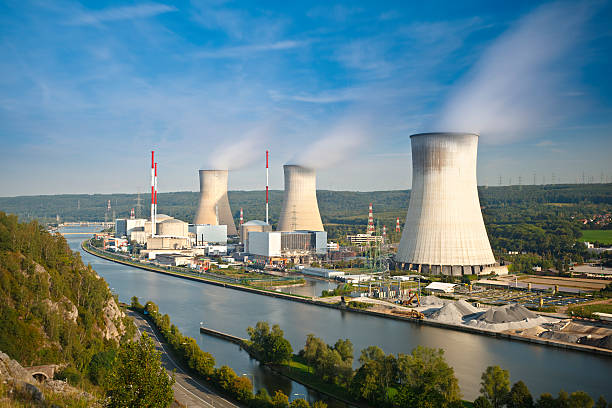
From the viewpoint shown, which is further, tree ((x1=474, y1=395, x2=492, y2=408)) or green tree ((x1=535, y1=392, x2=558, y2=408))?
tree ((x1=474, y1=395, x2=492, y2=408))

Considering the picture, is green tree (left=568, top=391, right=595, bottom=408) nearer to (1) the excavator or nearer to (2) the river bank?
(2) the river bank

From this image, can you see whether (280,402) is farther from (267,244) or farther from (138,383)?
(267,244)

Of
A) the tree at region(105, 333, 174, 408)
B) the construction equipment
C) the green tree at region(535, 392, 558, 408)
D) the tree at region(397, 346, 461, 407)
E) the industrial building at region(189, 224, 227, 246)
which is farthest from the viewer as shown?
the industrial building at region(189, 224, 227, 246)

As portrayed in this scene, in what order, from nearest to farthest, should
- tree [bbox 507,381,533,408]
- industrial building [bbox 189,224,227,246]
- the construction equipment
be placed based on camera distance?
tree [bbox 507,381,533,408] → the construction equipment → industrial building [bbox 189,224,227,246]

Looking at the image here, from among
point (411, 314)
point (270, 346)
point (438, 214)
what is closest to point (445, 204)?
point (438, 214)

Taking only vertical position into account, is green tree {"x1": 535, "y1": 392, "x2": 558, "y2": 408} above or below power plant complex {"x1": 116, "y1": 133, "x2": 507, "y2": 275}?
below

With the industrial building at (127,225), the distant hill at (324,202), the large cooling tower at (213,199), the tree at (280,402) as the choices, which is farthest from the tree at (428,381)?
the distant hill at (324,202)

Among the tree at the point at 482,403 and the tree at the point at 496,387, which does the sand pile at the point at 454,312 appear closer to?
the tree at the point at 496,387

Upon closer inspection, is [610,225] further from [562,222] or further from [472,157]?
[472,157]

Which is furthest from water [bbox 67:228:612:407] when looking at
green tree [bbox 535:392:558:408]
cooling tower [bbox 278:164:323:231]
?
cooling tower [bbox 278:164:323:231]
